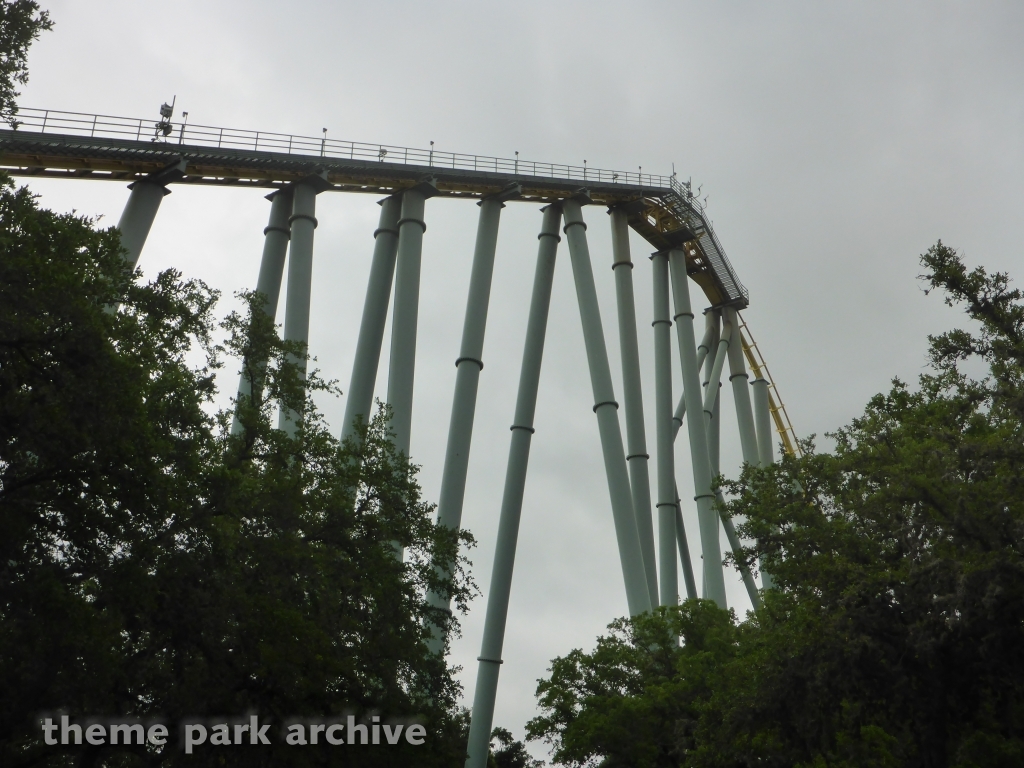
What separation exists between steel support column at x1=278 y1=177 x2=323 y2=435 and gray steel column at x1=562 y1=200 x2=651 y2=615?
7.75 meters

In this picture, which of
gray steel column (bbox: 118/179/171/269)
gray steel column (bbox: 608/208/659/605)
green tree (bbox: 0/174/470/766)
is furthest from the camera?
gray steel column (bbox: 608/208/659/605)

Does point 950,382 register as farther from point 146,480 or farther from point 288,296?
point 288,296

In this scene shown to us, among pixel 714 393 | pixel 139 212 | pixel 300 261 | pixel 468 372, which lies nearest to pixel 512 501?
pixel 468 372

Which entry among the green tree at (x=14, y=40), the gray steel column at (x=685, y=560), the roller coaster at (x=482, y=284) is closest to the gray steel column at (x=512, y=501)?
the roller coaster at (x=482, y=284)

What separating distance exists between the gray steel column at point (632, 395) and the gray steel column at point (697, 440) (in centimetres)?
95

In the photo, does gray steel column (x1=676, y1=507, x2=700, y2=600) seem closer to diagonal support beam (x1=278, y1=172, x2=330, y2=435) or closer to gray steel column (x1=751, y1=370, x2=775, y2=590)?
gray steel column (x1=751, y1=370, x2=775, y2=590)

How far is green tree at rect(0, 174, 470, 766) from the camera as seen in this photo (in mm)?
10508

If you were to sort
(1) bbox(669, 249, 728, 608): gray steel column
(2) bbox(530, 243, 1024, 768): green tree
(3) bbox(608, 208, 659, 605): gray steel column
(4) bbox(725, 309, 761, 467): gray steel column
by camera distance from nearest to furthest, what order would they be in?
(2) bbox(530, 243, 1024, 768): green tree
(3) bbox(608, 208, 659, 605): gray steel column
(1) bbox(669, 249, 728, 608): gray steel column
(4) bbox(725, 309, 761, 467): gray steel column

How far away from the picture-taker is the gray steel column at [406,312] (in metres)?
22.7

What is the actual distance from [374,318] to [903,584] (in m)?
14.2

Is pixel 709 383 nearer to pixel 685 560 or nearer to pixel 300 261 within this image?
pixel 685 560

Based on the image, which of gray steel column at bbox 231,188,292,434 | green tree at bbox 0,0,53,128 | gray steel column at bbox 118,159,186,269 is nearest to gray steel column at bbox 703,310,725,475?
gray steel column at bbox 231,188,292,434

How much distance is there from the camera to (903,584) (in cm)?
1425

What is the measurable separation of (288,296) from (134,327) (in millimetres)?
10873
